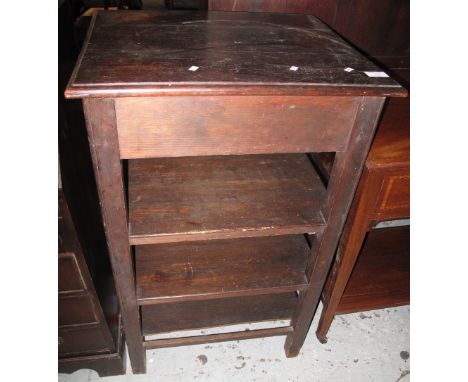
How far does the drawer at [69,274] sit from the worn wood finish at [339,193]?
2.02ft

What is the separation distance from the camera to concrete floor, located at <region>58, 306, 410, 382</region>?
1.28m

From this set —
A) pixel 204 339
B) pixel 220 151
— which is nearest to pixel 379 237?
pixel 204 339

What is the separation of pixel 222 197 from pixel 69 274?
0.43 m

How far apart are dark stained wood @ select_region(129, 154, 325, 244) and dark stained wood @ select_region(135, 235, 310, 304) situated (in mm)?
226

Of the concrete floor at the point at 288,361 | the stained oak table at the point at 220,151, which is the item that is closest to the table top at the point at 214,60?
the stained oak table at the point at 220,151

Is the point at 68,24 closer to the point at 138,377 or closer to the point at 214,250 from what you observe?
the point at 214,250

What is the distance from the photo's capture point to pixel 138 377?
1269mm

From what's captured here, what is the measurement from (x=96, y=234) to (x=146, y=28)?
23.6 inches

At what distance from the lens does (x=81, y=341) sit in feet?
3.71

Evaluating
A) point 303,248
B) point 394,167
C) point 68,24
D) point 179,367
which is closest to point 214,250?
point 303,248

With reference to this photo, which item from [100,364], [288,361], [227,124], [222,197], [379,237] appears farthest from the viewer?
[379,237]

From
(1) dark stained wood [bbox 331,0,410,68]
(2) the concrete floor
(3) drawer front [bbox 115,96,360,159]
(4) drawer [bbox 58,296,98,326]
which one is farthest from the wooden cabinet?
(1) dark stained wood [bbox 331,0,410,68]

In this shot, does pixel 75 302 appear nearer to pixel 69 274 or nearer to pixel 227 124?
pixel 69 274

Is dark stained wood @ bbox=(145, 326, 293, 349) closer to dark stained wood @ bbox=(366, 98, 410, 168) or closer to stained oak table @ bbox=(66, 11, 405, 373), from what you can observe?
stained oak table @ bbox=(66, 11, 405, 373)
